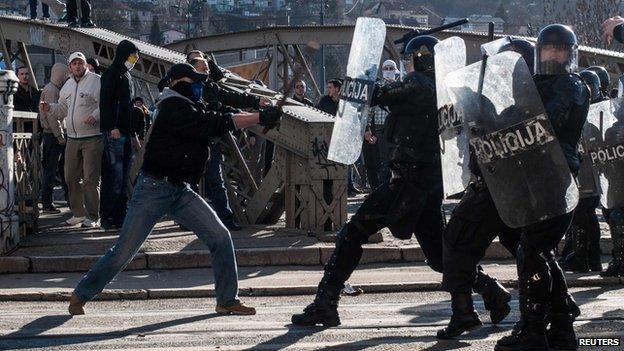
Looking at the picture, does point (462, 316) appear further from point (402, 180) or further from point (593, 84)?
point (593, 84)

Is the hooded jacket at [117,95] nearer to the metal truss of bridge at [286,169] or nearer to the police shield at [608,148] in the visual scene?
the metal truss of bridge at [286,169]

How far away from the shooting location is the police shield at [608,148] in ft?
33.9

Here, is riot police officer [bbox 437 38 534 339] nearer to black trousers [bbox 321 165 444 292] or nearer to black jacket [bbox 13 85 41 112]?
black trousers [bbox 321 165 444 292]

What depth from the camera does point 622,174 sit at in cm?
1032

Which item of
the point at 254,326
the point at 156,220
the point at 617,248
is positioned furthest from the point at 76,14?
the point at 254,326

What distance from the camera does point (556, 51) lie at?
7.53 m

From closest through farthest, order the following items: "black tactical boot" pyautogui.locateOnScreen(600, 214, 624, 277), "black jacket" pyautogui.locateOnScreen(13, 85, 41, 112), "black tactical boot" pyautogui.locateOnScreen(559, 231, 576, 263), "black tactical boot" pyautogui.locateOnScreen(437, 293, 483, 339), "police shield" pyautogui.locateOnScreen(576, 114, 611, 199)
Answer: "black tactical boot" pyautogui.locateOnScreen(437, 293, 483, 339) → "police shield" pyautogui.locateOnScreen(576, 114, 611, 199) → "black tactical boot" pyautogui.locateOnScreen(600, 214, 624, 277) → "black tactical boot" pyautogui.locateOnScreen(559, 231, 576, 263) → "black jacket" pyautogui.locateOnScreen(13, 85, 41, 112)

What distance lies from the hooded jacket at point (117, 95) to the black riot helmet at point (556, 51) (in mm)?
6436

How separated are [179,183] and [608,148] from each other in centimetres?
349

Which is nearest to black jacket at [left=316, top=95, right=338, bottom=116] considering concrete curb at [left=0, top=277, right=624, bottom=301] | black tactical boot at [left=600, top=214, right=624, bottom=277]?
black tactical boot at [left=600, top=214, right=624, bottom=277]

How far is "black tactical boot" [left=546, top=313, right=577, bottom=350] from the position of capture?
7.81m

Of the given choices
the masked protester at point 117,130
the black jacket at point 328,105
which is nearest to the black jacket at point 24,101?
the masked protester at point 117,130

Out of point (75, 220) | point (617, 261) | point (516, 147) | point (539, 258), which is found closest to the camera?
point (516, 147)

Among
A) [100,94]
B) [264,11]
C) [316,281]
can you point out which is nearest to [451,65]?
[316,281]
